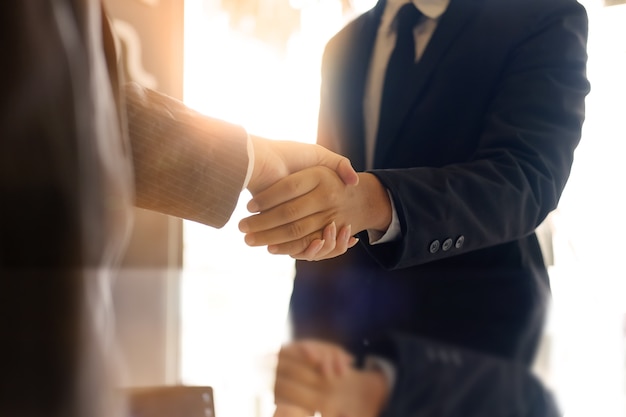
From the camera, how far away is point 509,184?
602 mm

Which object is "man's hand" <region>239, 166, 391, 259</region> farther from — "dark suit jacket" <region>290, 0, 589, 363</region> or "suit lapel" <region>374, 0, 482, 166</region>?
"suit lapel" <region>374, 0, 482, 166</region>

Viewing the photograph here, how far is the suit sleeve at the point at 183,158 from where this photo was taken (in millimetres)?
440

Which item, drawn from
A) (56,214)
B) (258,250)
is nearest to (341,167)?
(56,214)

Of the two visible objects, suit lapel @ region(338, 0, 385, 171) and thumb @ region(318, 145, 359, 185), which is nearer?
thumb @ region(318, 145, 359, 185)

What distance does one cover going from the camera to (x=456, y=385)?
0.53 m

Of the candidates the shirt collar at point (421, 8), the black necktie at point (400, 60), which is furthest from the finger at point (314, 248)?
the shirt collar at point (421, 8)

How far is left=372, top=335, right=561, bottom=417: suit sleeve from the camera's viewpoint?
0.49 meters

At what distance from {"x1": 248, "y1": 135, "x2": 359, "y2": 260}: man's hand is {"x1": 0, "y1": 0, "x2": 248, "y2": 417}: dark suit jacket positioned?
0.36 m

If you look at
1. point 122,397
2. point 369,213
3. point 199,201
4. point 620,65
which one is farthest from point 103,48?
point 620,65

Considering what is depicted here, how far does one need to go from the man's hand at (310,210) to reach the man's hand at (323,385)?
108 mm

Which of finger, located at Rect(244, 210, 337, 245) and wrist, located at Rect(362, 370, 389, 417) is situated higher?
finger, located at Rect(244, 210, 337, 245)

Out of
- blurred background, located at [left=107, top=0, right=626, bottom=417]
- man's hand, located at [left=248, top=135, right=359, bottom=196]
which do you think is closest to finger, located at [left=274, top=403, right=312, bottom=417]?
man's hand, located at [left=248, top=135, right=359, bottom=196]

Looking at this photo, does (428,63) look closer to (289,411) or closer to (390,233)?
(390,233)

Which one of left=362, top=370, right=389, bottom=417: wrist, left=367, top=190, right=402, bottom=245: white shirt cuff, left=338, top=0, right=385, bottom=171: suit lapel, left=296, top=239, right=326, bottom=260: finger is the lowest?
left=362, top=370, right=389, bottom=417: wrist
